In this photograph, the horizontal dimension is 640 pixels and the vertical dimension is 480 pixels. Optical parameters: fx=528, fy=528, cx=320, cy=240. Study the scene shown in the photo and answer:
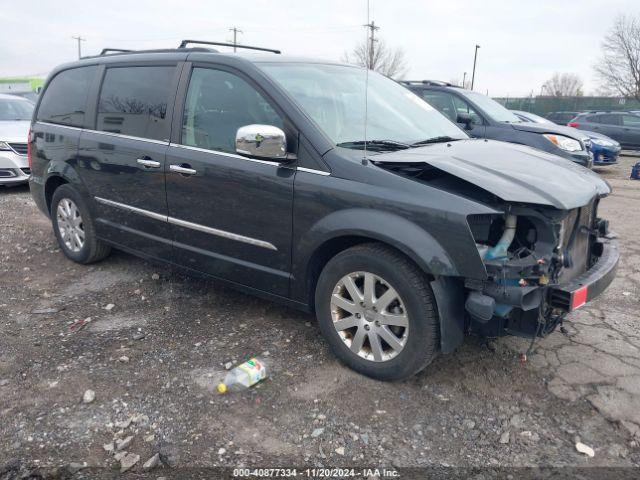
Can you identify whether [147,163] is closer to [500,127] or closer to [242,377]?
[242,377]

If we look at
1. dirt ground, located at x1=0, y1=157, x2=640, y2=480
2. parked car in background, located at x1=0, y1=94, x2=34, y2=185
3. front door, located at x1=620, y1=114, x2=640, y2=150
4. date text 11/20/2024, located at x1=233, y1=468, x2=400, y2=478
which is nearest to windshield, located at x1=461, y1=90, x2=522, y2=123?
dirt ground, located at x1=0, y1=157, x2=640, y2=480

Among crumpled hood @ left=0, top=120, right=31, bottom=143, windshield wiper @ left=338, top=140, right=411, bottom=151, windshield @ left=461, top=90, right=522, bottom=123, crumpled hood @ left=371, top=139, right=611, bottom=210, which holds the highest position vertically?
windshield @ left=461, top=90, right=522, bottom=123

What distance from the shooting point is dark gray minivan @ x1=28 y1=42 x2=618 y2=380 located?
265 centimetres

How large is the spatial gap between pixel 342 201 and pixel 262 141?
1.87 feet

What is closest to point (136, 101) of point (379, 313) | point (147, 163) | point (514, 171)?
point (147, 163)

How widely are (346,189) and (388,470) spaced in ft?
4.72

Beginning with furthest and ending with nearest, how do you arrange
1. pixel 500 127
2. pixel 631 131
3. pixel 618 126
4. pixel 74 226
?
pixel 618 126, pixel 631 131, pixel 500 127, pixel 74 226

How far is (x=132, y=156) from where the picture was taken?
399 cm

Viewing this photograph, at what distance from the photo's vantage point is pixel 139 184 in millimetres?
4004

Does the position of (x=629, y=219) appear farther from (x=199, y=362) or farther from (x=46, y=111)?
(x=46, y=111)

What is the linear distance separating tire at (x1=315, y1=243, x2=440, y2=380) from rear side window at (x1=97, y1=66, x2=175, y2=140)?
1.75 meters

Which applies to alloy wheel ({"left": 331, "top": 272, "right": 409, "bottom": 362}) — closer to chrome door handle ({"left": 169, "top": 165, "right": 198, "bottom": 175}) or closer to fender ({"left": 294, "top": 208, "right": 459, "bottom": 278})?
fender ({"left": 294, "top": 208, "right": 459, "bottom": 278})

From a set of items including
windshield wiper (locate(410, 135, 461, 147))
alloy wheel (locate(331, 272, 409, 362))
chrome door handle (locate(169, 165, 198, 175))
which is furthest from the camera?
chrome door handle (locate(169, 165, 198, 175))

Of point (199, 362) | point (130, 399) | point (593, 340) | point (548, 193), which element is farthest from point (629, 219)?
point (130, 399)
